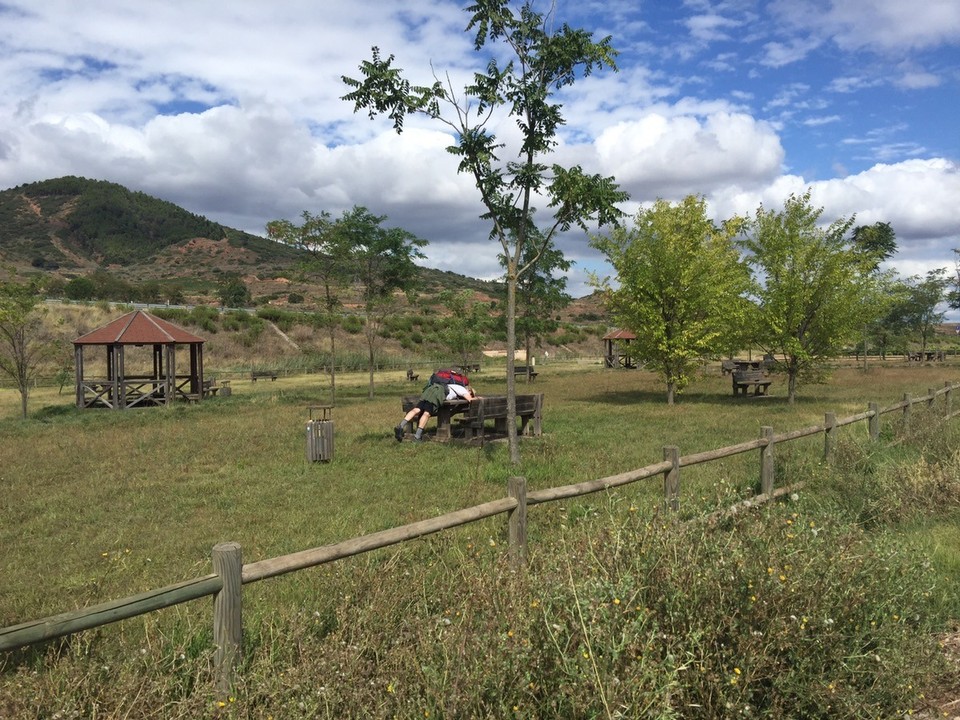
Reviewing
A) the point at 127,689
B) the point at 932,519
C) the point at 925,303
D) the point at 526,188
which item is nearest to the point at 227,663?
the point at 127,689

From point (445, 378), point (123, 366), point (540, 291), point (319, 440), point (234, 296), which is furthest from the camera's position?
point (234, 296)

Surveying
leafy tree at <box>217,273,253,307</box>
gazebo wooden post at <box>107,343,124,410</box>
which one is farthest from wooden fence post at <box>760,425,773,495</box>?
leafy tree at <box>217,273,253,307</box>

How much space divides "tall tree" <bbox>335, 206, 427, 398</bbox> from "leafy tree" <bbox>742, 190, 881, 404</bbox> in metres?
11.5

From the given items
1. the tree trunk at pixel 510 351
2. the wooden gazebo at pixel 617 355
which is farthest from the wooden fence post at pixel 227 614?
the wooden gazebo at pixel 617 355

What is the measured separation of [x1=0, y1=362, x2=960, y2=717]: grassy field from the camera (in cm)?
317

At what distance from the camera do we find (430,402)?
11336 mm

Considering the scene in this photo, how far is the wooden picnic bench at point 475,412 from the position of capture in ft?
37.0

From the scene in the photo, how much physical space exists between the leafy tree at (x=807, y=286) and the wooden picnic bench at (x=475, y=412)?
10051 mm

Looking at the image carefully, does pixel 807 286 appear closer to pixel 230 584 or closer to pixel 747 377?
pixel 747 377

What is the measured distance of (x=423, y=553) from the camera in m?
4.86

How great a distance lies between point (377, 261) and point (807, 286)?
13.8 m

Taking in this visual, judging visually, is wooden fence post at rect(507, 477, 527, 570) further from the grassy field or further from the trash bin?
the trash bin

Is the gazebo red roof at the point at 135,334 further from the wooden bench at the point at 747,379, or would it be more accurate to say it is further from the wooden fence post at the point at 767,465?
the wooden fence post at the point at 767,465

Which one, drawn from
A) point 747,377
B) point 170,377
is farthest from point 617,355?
point 170,377
